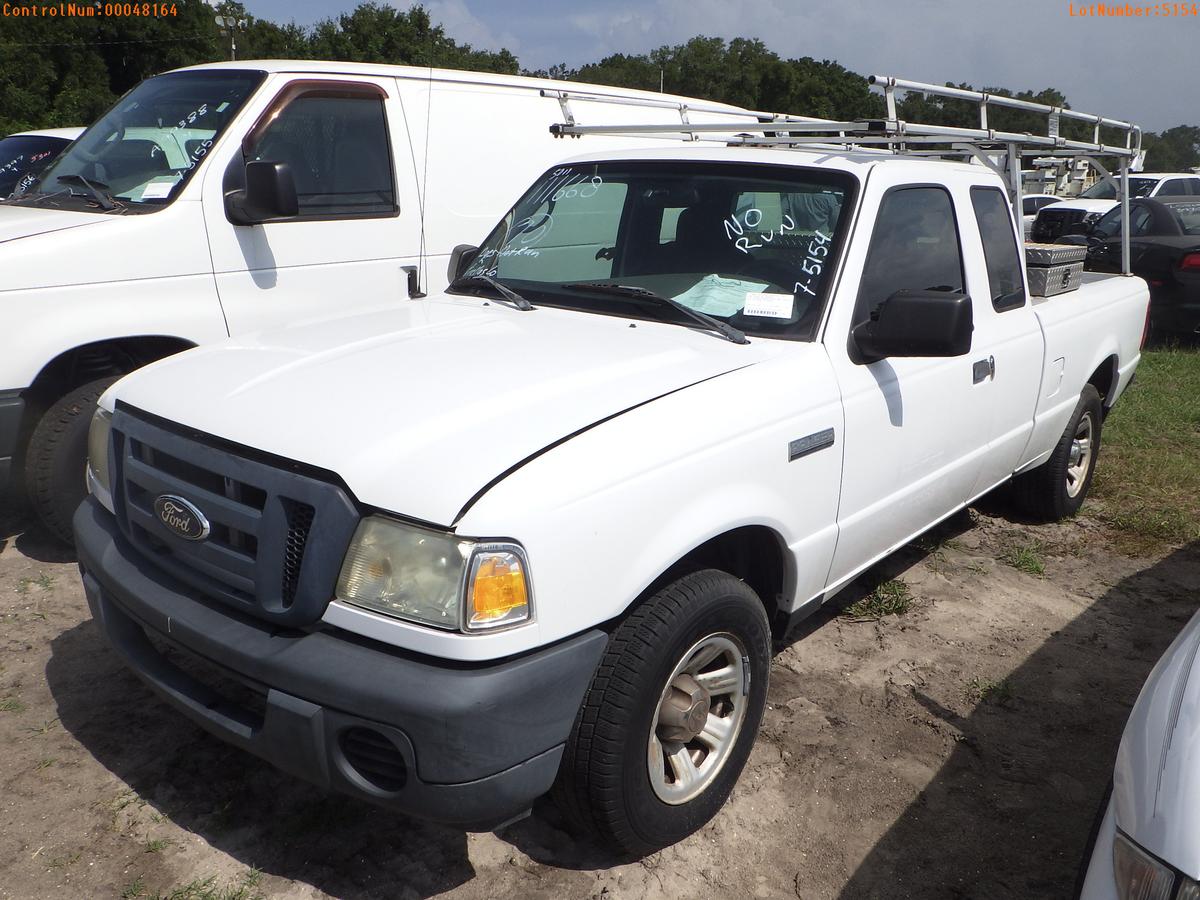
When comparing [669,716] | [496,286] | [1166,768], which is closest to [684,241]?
[496,286]

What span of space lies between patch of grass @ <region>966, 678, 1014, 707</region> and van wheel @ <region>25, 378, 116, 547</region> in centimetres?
370

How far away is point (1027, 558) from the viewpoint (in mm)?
4883

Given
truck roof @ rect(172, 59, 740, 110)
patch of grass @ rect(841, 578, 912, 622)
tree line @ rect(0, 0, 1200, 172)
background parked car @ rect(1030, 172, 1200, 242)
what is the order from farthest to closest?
tree line @ rect(0, 0, 1200, 172)
background parked car @ rect(1030, 172, 1200, 242)
truck roof @ rect(172, 59, 740, 110)
patch of grass @ rect(841, 578, 912, 622)

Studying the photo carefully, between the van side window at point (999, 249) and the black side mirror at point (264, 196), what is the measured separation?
9.64 ft

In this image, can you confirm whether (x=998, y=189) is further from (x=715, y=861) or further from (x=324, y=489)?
(x=324, y=489)

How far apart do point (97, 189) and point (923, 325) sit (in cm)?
376

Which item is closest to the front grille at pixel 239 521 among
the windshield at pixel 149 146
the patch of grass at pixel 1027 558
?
the windshield at pixel 149 146

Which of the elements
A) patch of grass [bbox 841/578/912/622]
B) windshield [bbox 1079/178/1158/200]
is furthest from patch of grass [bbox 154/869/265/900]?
windshield [bbox 1079/178/1158/200]

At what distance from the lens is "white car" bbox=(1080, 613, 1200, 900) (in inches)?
67.7

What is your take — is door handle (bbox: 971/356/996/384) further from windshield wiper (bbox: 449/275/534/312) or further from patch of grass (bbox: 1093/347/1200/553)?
patch of grass (bbox: 1093/347/1200/553)

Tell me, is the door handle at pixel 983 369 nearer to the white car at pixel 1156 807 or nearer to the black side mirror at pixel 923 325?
the black side mirror at pixel 923 325

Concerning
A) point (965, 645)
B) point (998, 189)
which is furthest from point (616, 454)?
point (998, 189)

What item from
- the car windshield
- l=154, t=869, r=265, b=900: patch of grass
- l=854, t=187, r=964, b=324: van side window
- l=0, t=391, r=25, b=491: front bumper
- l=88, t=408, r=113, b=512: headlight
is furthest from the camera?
the car windshield

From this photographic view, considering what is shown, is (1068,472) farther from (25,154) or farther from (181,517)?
(25,154)
